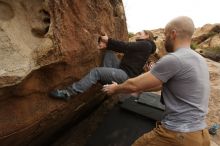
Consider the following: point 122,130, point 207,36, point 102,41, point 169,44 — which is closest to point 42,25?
point 102,41

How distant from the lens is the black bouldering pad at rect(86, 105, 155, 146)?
5441 millimetres

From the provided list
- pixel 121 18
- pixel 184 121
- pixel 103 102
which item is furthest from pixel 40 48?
pixel 103 102

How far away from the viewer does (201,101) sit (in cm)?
398

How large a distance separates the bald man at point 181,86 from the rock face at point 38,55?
1.22 m

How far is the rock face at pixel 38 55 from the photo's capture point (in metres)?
4.21

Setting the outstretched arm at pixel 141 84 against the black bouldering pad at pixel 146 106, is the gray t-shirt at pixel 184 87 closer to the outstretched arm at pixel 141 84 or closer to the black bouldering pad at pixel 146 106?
the outstretched arm at pixel 141 84

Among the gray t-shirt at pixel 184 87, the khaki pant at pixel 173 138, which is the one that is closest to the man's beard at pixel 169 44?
the gray t-shirt at pixel 184 87

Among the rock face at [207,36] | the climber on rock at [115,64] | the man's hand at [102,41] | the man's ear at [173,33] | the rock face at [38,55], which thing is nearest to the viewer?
the man's ear at [173,33]

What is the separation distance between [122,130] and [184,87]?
1.92m

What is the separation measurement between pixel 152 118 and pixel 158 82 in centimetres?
172

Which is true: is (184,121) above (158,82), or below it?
below

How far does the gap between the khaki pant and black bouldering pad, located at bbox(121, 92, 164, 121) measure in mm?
1355

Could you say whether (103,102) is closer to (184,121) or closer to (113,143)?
(113,143)

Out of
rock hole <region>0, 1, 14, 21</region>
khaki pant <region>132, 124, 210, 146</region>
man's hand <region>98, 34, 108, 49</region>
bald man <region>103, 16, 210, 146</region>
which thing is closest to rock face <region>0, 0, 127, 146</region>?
rock hole <region>0, 1, 14, 21</region>
